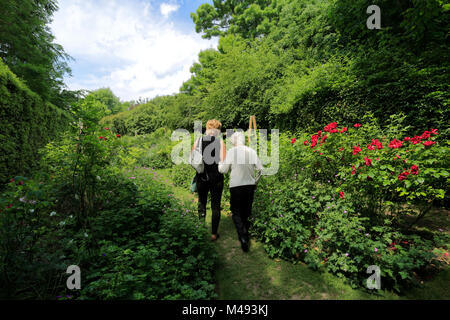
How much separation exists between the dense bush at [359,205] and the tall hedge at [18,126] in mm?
6395

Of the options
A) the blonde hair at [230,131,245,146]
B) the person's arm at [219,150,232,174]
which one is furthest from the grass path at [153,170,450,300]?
the blonde hair at [230,131,245,146]

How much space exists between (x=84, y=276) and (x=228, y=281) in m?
1.73

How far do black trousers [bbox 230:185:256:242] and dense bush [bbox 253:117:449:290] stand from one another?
1.14 ft

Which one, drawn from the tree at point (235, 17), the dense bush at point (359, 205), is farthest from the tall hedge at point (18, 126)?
the tree at point (235, 17)

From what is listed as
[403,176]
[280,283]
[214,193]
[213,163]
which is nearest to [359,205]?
[403,176]

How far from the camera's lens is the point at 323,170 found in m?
3.90

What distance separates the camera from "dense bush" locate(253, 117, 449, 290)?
97.6 inches

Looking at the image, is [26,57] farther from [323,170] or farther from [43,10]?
[323,170]

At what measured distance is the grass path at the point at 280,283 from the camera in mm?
2262

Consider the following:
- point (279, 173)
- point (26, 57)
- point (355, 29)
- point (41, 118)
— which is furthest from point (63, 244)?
point (26, 57)

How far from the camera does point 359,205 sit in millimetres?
Result: 3318

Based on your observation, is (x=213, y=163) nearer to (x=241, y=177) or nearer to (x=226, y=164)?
(x=226, y=164)

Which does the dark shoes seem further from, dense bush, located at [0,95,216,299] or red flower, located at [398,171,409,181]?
red flower, located at [398,171,409,181]

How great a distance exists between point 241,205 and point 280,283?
123cm
